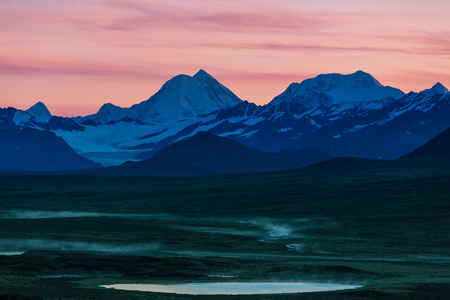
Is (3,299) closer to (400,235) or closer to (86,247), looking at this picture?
(86,247)

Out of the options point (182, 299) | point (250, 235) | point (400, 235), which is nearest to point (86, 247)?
point (250, 235)

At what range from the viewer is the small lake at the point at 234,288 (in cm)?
6000

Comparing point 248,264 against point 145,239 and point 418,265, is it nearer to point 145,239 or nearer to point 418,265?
point 418,265

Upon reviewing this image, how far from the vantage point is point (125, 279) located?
67.0 metres

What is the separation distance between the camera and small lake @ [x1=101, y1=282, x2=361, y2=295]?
60.0m

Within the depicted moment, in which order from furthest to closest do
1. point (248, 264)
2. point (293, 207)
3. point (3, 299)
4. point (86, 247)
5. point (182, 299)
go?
point (293, 207) → point (86, 247) → point (248, 264) → point (182, 299) → point (3, 299)

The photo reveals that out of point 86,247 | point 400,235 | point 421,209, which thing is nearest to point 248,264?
point 86,247

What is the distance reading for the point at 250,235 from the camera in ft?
404

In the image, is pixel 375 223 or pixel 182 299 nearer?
pixel 182 299

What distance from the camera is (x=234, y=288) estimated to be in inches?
2442

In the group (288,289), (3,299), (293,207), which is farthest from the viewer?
(293,207)

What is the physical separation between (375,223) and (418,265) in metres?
67.6

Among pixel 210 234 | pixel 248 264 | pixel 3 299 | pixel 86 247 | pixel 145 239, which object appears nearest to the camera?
pixel 3 299

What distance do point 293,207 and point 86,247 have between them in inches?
A: 4057
